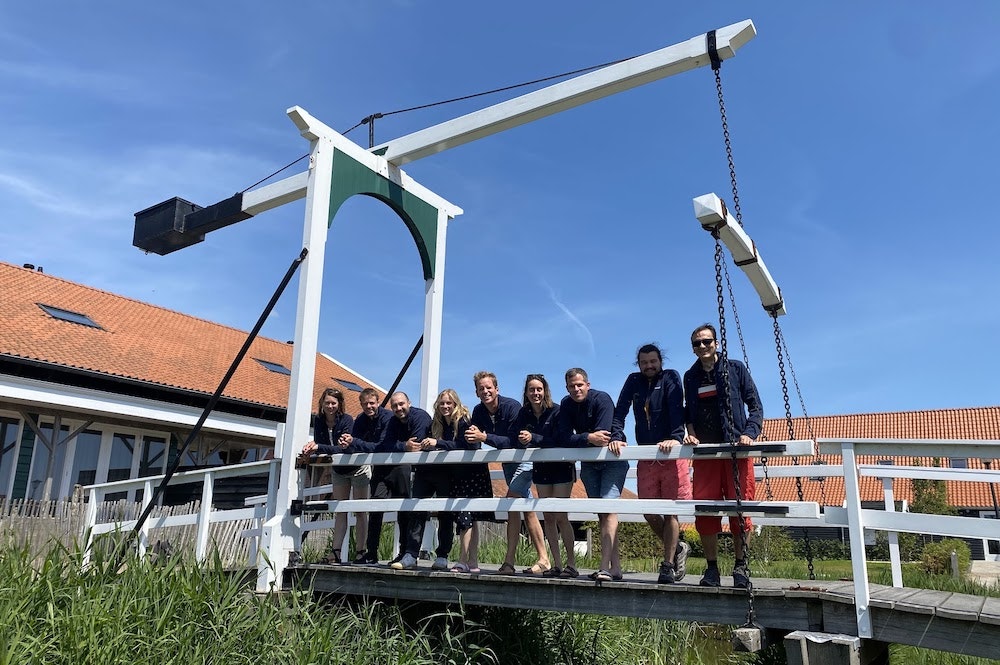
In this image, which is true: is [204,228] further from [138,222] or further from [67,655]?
[67,655]

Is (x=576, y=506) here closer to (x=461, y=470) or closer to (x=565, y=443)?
(x=565, y=443)

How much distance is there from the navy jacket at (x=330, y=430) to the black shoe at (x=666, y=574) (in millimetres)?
3095

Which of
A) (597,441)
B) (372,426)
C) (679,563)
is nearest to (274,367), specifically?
(372,426)

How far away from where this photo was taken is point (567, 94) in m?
7.28

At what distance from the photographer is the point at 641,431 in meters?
5.71

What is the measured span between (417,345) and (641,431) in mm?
3767

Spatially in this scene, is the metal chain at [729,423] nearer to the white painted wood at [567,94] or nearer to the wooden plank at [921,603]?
the wooden plank at [921,603]

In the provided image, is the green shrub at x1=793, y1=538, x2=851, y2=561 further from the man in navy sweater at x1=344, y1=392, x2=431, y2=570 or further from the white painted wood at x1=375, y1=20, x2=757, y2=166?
the man in navy sweater at x1=344, y1=392, x2=431, y2=570

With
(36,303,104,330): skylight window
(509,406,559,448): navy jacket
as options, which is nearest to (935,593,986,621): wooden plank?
(509,406,559,448): navy jacket

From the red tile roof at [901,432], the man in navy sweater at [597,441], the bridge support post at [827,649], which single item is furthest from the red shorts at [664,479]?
the red tile roof at [901,432]

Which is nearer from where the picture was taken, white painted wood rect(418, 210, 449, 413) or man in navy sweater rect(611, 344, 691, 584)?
man in navy sweater rect(611, 344, 691, 584)

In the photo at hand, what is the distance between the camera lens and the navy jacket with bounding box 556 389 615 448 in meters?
5.69

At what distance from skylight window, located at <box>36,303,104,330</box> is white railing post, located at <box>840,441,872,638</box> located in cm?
1586

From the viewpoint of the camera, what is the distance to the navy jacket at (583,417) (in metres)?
5.69
